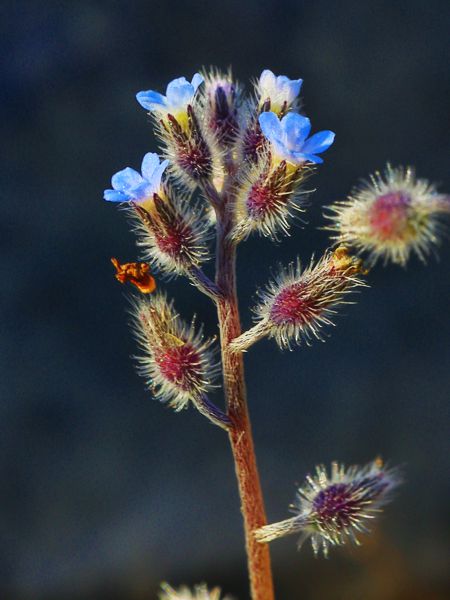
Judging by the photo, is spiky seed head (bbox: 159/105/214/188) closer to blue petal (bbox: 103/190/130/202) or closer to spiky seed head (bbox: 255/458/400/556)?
blue petal (bbox: 103/190/130/202)

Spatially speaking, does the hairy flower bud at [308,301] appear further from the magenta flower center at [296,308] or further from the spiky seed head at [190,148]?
the spiky seed head at [190,148]

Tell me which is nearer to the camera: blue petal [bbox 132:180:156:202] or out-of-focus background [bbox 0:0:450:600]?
blue petal [bbox 132:180:156:202]

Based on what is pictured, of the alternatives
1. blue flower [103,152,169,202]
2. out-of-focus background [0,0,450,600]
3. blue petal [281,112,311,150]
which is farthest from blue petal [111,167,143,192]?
out-of-focus background [0,0,450,600]

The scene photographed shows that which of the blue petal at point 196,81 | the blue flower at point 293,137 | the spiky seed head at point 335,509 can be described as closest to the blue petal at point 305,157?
the blue flower at point 293,137

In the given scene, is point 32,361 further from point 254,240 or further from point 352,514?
point 352,514

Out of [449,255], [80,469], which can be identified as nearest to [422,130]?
[449,255]

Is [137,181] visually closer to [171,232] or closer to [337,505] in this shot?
[171,232]
